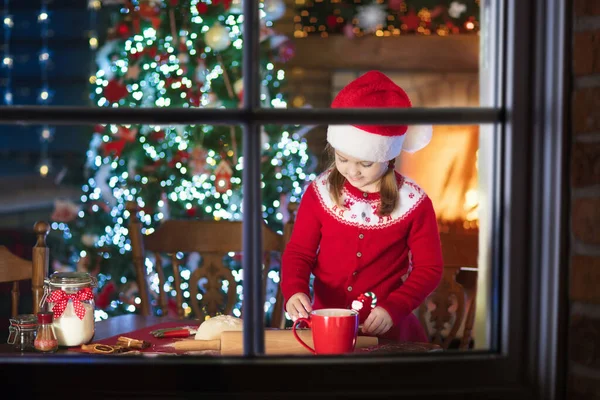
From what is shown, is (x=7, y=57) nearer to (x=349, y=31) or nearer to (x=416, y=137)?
(x=349, y=31)

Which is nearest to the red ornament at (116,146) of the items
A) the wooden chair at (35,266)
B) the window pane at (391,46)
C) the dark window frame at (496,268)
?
the window pane at (391,46)

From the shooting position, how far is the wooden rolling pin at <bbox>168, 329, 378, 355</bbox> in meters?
1.21

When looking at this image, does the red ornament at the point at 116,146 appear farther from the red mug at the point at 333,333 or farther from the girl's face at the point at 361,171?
the red mug at the point at 333,333

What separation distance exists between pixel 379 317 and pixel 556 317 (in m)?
0.89

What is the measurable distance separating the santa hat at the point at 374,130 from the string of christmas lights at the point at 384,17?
2152 mm

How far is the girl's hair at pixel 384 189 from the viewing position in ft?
6.07

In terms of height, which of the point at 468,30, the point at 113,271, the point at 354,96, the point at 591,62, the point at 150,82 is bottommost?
the point at 113,271

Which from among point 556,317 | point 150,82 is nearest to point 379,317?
point 556,317

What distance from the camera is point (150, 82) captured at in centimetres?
317

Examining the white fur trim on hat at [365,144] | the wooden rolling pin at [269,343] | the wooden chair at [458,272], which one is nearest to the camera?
the wooden rolling pin at [269,343]

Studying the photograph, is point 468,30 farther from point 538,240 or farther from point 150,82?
point 538,240

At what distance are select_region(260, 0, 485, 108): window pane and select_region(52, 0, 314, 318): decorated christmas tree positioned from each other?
2.29ft

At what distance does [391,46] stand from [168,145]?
153cm

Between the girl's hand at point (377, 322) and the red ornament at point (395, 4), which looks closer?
the girl's hand at point (377, 322)
